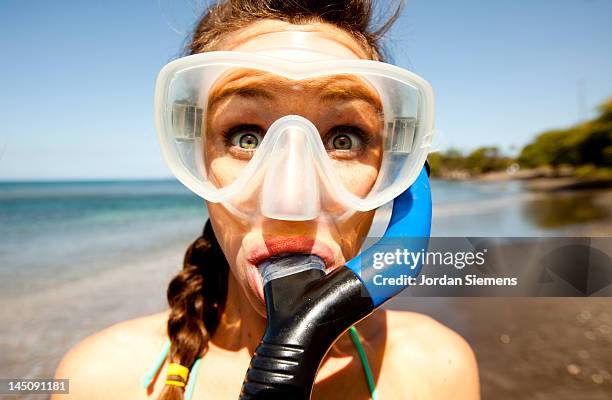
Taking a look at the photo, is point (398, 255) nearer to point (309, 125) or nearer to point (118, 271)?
point (309, 125)

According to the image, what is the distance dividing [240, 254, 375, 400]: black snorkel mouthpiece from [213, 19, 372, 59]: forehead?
25.4 inches

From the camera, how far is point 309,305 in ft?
2.73

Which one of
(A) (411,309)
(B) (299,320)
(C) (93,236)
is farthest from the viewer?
(C) (93,236)

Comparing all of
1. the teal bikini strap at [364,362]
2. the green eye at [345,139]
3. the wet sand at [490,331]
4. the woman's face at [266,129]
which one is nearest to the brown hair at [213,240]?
the woman's face at [266,129]

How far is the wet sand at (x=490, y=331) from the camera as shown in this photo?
2668mm

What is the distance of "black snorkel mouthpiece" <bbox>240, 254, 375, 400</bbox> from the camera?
0.75 m

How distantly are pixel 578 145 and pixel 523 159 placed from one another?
32.7 metres

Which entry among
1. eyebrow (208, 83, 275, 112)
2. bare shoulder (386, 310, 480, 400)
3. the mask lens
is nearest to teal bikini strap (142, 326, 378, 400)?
bare shoulder (386, 310, 480, 400)

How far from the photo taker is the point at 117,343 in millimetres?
1382

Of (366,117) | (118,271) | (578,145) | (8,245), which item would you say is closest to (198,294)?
(366,117)

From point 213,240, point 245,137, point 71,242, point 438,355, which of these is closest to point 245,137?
point 245,137

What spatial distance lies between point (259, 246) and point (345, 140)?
16.6 inches

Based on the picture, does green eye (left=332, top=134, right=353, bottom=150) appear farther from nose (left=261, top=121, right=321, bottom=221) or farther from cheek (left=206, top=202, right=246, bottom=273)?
cheek (left=206, top=202, right=246, bottom=273)

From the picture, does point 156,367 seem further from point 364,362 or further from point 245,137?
point 245,137
